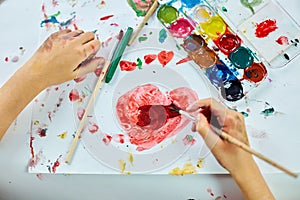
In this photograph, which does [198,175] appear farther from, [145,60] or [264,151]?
[145,60]

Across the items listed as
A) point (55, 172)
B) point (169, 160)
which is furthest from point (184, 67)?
point (55, 172)

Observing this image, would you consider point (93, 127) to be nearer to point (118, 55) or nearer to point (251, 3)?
point (118, 55)

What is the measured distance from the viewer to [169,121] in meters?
0.88

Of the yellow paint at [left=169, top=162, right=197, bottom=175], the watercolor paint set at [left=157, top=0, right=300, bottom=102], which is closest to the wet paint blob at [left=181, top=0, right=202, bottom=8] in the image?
the watercolor paint set at [left=157, top=0, right=300, bottom=102]

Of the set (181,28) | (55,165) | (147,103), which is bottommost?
(55,165)

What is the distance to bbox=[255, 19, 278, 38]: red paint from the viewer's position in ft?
3.10

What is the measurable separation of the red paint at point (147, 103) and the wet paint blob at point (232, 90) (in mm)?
57

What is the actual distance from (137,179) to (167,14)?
0.33 metres

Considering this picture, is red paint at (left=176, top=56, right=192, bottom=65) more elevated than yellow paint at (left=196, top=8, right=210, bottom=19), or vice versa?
yellow paint at (left=196, top=8, right=210, bottom=19)

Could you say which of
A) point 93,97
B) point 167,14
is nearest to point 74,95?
point 93,97

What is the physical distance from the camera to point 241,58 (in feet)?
3.04

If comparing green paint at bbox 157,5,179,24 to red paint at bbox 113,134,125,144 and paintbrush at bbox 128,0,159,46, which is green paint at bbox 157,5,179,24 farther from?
red paint at bbox 113,134,125,144

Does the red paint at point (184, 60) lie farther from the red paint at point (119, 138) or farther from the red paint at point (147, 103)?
the red paint at point (119, 138)

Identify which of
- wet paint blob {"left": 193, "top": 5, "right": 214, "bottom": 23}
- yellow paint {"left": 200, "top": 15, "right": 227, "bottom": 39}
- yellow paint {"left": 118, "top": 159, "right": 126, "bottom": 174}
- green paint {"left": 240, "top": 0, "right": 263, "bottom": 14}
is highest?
green paint {"left": 240, "top": 0, "right": 263, "bottom": 14}
